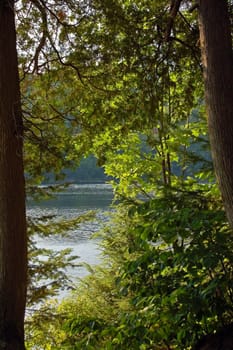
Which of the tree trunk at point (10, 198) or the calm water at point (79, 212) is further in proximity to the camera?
the calm water at point (79, 212)

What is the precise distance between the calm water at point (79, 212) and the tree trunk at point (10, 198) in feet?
8.98

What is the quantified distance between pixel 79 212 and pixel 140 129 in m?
14.5

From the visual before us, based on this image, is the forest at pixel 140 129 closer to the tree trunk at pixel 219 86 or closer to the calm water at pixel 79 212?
the tree trunk at pixel 219 86

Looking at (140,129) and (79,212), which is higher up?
(140,129)

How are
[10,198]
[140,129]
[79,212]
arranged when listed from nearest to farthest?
1. [10,198]
2. [140,129]
3. [79,212]

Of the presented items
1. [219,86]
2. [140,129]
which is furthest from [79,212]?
[219,86]

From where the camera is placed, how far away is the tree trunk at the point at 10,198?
11.4 ft

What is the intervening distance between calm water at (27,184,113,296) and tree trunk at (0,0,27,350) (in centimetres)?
274

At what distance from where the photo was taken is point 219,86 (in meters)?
2.59

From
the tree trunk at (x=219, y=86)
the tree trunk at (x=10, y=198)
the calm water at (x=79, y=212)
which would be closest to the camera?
the tree trunk at (x=219, y=86)

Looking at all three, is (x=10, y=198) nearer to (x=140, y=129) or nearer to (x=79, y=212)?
(x=140, y=129)

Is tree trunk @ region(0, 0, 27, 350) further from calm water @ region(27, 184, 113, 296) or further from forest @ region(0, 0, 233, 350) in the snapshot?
calm water @ region(27, 184, 113, 296)

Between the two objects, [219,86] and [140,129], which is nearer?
[219,86]

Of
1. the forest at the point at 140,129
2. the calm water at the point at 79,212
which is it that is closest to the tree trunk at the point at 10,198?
the forest at the point at 140,129
